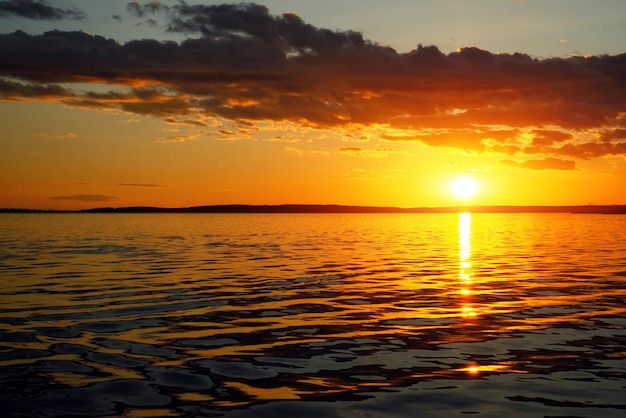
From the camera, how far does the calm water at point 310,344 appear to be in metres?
12.0

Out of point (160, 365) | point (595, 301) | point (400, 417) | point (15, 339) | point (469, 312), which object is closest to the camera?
point (400, 417)

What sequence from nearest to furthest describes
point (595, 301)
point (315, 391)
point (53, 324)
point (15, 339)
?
point (315, 391) < point (15, 339) < point (53, 324) < point (595, 301)

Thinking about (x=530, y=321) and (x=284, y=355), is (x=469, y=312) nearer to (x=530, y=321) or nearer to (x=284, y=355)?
(x=530, y=321)

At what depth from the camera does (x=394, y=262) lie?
43875 millimetres

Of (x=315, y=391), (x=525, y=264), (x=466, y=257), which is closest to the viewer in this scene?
(x=315, y=391)

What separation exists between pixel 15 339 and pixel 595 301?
20.5 metres

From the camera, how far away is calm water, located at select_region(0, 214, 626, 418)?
39.2 feet

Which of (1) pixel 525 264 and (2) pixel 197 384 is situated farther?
(1) pixel 525 264

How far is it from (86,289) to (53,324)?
8721mm

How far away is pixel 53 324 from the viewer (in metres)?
19.8

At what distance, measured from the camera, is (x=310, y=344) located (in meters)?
17.1

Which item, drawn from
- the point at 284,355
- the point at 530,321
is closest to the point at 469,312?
the point at 530,321

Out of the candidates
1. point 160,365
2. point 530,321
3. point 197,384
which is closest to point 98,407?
point 197,384

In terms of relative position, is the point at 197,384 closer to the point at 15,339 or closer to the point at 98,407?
the point at 98,407
